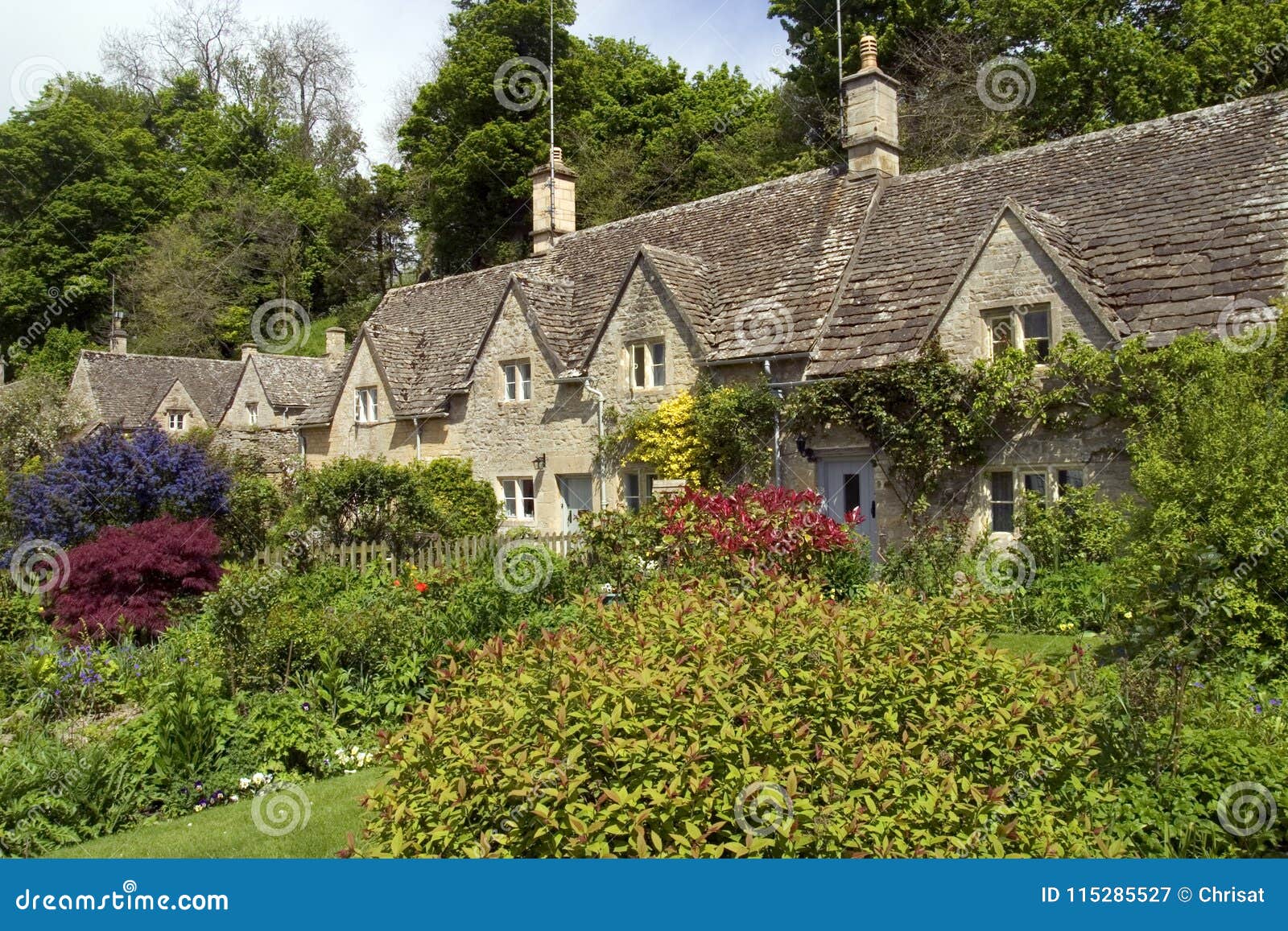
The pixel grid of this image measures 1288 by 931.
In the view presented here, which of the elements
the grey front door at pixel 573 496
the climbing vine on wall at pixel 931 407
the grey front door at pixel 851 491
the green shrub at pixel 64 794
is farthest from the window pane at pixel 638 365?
the green shrub at pixel 64 794

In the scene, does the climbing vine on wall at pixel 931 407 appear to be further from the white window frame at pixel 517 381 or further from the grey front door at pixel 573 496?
the white window frame at pixel 517 381

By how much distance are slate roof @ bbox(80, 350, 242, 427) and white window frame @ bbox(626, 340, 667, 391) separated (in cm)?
3026

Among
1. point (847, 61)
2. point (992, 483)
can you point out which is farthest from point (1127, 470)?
point (847, 61)

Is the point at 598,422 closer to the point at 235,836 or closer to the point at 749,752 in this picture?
the point at 235,836

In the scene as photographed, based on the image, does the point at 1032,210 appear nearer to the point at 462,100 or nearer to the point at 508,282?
the point at 508,282

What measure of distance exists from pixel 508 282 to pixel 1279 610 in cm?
1843

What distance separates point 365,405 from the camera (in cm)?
2694

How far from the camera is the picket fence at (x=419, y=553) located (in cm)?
1527

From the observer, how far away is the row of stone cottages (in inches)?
583

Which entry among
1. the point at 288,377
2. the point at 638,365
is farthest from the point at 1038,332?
the point at 288,377

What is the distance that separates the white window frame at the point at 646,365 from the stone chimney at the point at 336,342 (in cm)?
1819

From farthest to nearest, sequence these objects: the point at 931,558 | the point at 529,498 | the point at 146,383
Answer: the point at 146,383 < the point at 529,498 < the point at 931,558

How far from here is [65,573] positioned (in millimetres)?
13328

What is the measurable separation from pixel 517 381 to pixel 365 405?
6.30 meters
